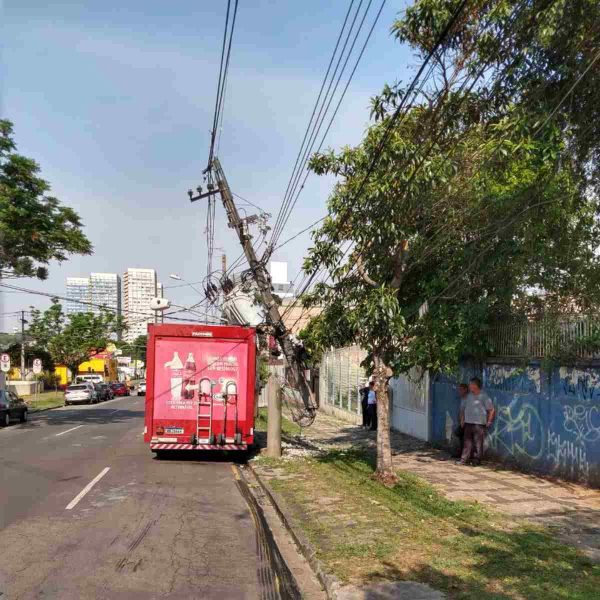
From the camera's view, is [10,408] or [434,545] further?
[10,408]

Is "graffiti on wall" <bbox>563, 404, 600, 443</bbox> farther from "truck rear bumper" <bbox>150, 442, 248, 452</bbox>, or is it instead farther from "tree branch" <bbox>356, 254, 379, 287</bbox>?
"truck rear bumper" <bbox>150, 442, 248, 452</bbox>

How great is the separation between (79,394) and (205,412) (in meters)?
30.9

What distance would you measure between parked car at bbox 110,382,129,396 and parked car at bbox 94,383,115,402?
367 centimetres

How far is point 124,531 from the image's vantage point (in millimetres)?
7105

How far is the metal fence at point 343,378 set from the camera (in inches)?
896

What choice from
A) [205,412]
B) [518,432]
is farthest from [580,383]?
[205,412]

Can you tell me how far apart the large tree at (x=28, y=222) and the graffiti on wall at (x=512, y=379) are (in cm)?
1483

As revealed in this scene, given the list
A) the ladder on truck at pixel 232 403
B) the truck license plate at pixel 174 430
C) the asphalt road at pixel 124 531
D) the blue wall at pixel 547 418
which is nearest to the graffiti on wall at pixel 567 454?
the blue wall at pixel 547 418

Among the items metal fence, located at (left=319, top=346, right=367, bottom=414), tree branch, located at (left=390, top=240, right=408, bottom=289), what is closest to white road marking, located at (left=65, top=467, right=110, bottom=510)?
tree branch, located at (left=390, top=240, right=408, bottom=289)

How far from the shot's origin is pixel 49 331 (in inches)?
2247

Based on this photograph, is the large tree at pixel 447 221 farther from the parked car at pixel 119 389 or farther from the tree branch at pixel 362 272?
the parked car at pixel 119 389

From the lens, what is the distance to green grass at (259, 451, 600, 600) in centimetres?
517

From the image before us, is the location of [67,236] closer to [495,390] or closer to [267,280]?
[267,280]

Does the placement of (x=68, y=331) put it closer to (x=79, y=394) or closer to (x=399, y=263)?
(x=79, y=394)
